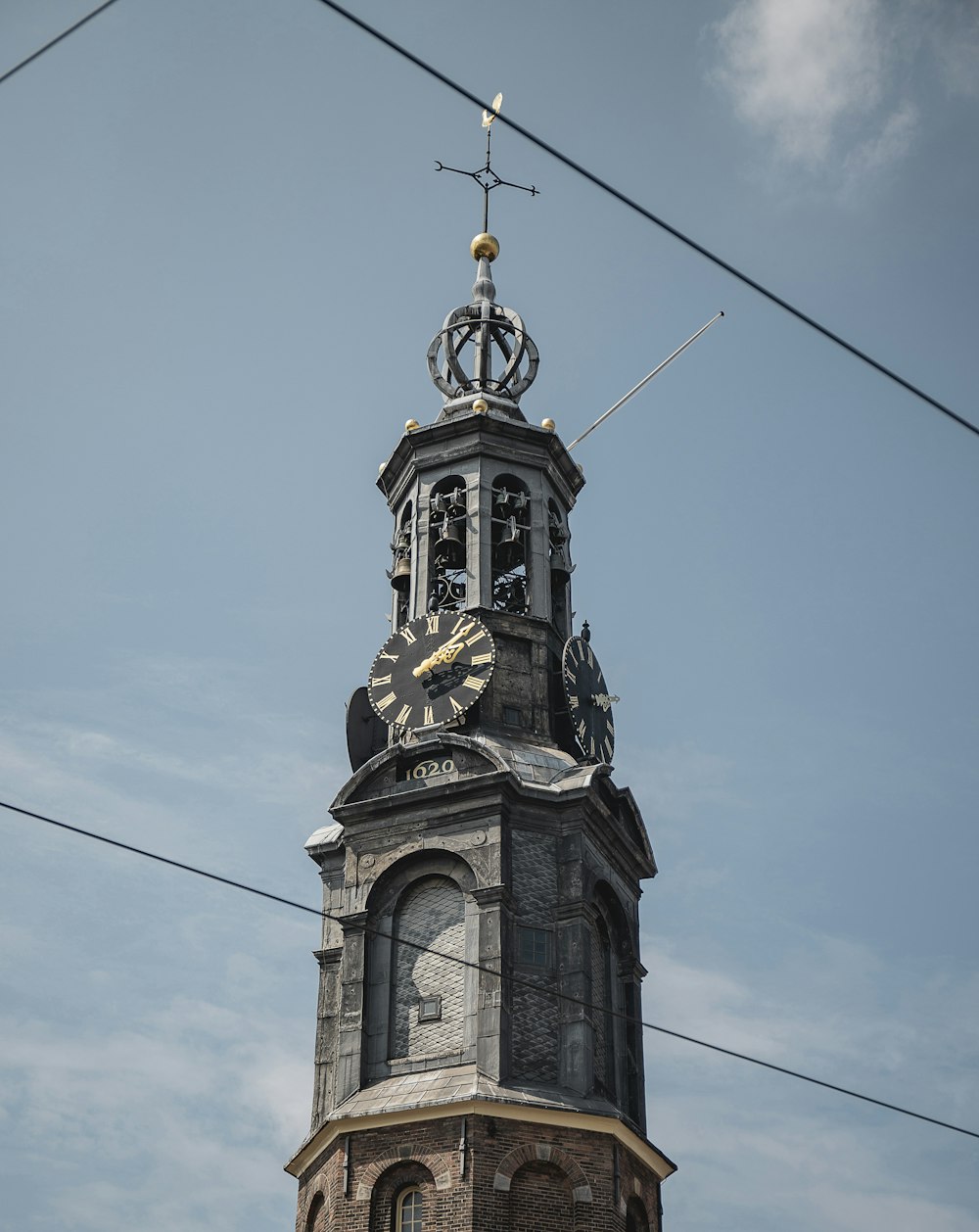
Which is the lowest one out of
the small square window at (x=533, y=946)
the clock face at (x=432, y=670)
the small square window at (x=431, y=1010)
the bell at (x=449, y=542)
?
the small square window at (x=431, y=1010)

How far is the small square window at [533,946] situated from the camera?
43.8 m

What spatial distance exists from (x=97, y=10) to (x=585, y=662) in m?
29.6

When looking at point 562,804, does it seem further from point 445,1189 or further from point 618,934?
point 445,1189

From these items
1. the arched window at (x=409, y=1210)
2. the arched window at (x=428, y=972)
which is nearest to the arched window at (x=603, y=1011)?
the arched window at (x=428, y=972)

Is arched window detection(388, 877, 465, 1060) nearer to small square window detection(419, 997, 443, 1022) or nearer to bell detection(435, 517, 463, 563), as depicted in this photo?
small square window detection(419, 997, 443, 1022)

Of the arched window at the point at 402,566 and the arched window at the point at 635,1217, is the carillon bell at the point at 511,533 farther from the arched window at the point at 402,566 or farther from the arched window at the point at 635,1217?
the arched window at the point at 635,1217

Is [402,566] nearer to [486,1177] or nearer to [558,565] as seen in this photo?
[558,565]

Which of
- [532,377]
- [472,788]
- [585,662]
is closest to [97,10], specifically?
[472,788]

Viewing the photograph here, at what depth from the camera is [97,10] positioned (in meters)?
22.5

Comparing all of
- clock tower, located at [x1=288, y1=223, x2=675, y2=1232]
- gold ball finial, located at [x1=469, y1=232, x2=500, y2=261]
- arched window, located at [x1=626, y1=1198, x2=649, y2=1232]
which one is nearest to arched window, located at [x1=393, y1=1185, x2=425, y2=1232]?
clock tower, located at [x1=288, y1=223, x2=675, y2=1232]

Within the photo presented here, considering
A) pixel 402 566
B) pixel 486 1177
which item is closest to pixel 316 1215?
pixel 486 1177

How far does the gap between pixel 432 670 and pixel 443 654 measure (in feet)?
1.65

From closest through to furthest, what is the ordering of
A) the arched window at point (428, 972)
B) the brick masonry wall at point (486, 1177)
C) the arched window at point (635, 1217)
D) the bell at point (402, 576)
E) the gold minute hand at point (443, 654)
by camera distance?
the brick masonry wall at point (486, 1177) < the arched window at point (635, 1217) < the arched window at point (428, 972) < the gold minute hand at point (443, 654) < the bell at point (402, 576)

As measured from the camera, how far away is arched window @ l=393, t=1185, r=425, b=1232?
40.2 m
